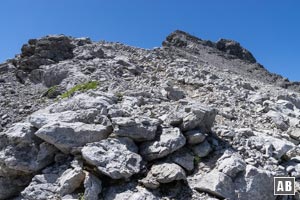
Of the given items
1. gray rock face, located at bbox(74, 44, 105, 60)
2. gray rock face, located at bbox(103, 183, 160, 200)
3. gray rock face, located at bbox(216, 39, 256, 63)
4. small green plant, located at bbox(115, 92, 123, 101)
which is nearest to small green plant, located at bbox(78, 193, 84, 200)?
gray rock face, located at bbox(103, 183, 160, 200)

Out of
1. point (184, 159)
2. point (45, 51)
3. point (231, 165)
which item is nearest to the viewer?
point (231, 165)

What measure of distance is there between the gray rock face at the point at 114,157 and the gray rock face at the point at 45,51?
16.4 meters

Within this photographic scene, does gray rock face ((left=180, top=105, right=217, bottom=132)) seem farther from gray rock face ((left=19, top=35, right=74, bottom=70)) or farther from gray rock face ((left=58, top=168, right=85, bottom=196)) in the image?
gray rock face ((left=19, top=35, right=74, bottom=70))

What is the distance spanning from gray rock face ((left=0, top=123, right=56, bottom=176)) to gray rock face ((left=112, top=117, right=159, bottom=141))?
7.85 feet

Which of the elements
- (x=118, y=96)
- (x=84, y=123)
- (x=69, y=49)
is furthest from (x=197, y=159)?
(x=69, y=49)

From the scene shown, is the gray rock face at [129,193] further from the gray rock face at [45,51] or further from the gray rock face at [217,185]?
the gray rock face at [45,51]

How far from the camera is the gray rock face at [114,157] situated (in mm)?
10455

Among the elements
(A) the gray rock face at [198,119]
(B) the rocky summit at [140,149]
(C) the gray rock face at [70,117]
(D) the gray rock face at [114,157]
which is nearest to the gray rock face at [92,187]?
(B) the rocky summit at [140,149]

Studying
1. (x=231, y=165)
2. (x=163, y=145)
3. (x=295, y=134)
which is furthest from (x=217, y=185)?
(x=295, y=134)

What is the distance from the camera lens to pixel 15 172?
38.8ft

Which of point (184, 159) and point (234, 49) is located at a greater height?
point (234, 49)

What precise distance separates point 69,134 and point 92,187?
95.1 inches

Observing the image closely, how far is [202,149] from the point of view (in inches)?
468

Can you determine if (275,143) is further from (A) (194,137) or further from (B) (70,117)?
(B) (70,117)
